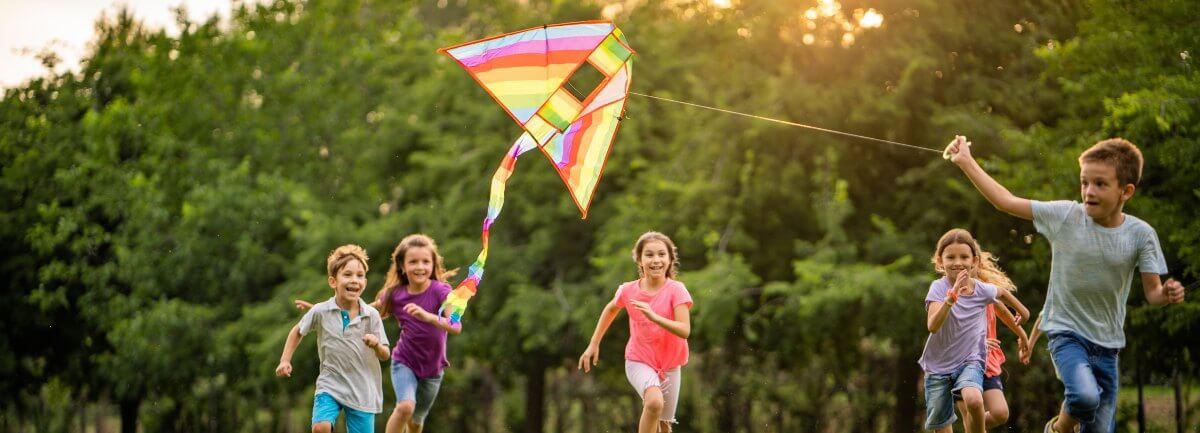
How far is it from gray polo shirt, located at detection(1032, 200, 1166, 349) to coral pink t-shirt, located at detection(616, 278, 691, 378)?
8.64ft

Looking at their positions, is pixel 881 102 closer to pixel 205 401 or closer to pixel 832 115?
pixel 832 115

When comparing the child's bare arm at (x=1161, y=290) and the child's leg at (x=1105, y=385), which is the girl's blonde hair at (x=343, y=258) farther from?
the child's bare arm at (x=1161, y=290)

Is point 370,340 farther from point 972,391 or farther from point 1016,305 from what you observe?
point 1016,305

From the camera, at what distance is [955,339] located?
25.4 feet

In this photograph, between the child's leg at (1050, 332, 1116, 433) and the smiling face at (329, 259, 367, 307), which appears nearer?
the child's leg at (1050, 332, 1116, 433)

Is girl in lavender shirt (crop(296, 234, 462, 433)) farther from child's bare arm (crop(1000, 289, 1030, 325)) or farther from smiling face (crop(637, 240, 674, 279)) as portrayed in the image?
child's bare arm (crop(1000, 289, 1030, 325))

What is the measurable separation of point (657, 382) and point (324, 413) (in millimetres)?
2099

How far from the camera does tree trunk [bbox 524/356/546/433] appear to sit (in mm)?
20497

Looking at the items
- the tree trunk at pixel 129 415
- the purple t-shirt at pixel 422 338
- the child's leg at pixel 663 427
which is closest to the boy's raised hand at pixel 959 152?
the child's leg at pixel 663 427

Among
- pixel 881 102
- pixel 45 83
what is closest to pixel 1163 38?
pixel 881 102

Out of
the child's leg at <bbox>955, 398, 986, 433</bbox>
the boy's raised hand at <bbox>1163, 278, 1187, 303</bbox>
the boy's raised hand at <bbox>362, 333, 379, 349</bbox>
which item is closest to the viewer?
the boy's raised hand at <bbox>1163, 278, 1187, 303</bbox>

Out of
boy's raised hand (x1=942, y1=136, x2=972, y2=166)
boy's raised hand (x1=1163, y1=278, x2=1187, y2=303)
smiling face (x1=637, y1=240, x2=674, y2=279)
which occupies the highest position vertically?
boy's raised hand (x1=942, y1=136, x2=972, y2=166)

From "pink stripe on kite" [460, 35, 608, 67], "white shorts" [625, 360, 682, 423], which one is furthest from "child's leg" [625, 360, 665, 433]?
"pink stripe on kite" [460, 35, 608, 67]

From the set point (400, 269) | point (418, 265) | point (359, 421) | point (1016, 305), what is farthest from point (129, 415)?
point (1016, 305)
